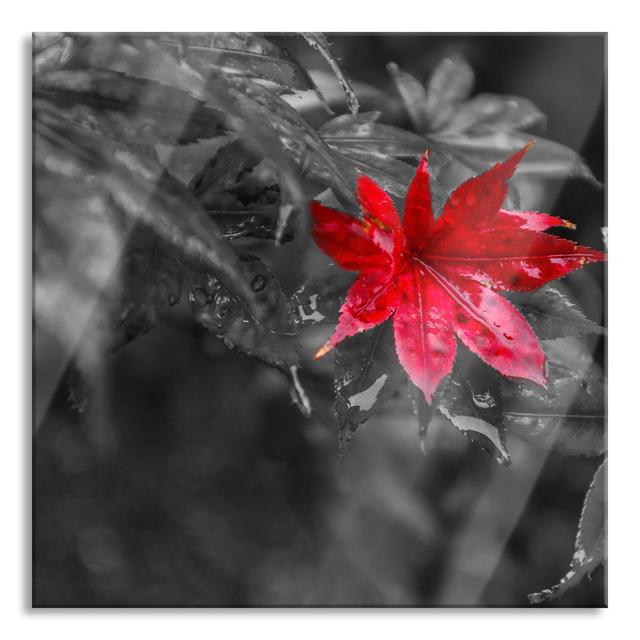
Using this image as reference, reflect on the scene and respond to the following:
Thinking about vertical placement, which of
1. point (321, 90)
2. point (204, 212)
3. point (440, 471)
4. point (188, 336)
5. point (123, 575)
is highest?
point (321, 90)

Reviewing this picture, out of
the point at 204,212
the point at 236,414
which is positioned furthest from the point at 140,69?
the point at 236,414

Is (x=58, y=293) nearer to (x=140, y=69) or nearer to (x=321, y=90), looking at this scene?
(x=140, y=69)

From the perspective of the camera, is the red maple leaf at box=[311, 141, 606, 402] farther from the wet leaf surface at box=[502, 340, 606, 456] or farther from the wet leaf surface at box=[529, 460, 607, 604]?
the wet leaf surface at box=[529, 460, 607, 604]

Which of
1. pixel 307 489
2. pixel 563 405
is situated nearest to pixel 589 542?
pixel 563 405

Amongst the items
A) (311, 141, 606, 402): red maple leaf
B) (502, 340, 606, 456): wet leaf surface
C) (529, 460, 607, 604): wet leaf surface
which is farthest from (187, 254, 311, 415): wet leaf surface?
(529, 460, 607, 604): wet leaf surface
